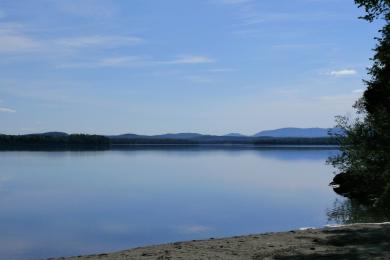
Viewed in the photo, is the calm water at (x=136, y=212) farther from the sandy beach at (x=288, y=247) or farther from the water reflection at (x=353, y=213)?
the sandy beach at (x=288, y=247)

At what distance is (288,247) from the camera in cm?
1387

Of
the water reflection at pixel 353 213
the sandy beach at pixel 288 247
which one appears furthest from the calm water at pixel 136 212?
the sandy beach at pixel 288 247

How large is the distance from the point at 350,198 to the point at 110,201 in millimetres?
25902

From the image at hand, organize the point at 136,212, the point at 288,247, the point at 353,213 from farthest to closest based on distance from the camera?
the point at 353,213, the point at 136,212, the point at 288,247

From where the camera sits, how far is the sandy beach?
41.8 ft

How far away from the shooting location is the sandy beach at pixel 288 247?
1275 cm

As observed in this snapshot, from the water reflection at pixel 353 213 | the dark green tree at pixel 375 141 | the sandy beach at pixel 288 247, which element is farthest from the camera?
the water reflection at pixel 353 213

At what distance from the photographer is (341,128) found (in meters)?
42.2

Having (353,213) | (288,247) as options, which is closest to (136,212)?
(353,213)

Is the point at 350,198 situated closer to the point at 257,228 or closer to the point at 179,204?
the point at 179,204

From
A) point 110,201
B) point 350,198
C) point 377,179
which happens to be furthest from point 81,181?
point 377,179

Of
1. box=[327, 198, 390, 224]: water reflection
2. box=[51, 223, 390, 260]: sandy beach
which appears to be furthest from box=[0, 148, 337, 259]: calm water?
box=[51, 223, 390, 260]: sandy beach

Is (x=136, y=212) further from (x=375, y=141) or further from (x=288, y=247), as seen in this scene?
(x=288, y=247)

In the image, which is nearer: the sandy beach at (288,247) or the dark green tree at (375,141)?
the sandy beach at (288,247)
